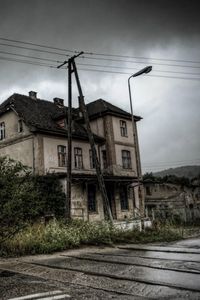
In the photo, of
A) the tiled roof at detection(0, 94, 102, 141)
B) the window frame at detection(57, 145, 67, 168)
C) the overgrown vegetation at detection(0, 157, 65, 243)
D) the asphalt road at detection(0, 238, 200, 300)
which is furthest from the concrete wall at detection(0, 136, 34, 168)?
the asphalt road at detection(0, 238, 200, 300)

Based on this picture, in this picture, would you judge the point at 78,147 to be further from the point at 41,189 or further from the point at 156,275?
the point at 156,275

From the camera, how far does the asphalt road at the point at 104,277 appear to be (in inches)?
241

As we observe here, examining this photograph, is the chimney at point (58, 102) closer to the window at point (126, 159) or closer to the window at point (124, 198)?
the window at point (126, 159)

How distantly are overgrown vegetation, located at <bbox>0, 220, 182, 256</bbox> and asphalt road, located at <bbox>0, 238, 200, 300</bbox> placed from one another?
4.67ft

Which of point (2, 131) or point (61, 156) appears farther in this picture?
point (2, 131)

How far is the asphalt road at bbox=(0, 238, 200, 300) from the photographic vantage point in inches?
241

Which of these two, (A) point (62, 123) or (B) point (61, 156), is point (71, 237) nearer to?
(B) point (61, 156)

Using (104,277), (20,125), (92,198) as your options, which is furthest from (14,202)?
(20,125)

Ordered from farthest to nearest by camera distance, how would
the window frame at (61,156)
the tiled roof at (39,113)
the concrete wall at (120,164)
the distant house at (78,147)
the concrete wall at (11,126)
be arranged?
1. the concrete wall at (120,164)
2. the concrete wall at (11,126)
3. the window frame at (61,156)
4. the tiled roof at (39,113)
5. the distant house at (78,147)

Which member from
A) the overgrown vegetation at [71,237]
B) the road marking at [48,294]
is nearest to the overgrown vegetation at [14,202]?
the overgrown vegetation at [71,237]

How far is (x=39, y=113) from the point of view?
91.3ft

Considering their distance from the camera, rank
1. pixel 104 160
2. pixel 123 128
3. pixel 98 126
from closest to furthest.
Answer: pixel 104 160 < pixel 98 126 < pixel 123 128

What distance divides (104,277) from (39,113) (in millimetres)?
21838

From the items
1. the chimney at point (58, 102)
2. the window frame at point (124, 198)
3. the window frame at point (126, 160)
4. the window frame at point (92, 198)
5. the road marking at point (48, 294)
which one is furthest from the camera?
the chimney at point (58, 102)
